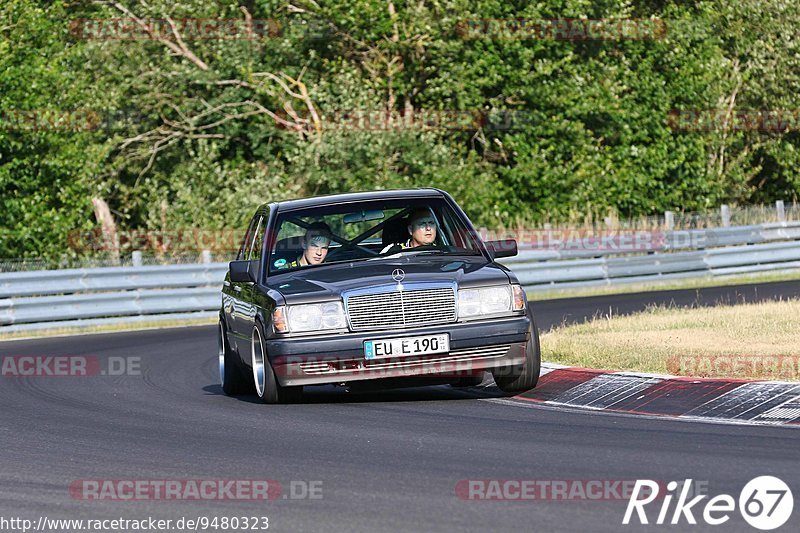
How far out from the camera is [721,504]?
252 inches

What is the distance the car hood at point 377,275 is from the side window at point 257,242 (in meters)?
0.93

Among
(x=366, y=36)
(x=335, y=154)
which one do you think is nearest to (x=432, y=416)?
(x=335, y=154)

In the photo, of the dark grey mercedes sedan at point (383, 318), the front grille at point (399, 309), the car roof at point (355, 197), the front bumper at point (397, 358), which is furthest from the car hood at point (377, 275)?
the car roof at point (355, 197)

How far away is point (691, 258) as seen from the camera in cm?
2856

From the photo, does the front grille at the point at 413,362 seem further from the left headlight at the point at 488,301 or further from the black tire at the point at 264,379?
the black tire at the point at 264,379

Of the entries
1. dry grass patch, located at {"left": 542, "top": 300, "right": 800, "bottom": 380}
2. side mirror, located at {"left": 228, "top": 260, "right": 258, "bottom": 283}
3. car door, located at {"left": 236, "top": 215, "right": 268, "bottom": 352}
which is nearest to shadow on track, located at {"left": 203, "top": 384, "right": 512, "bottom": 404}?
car door, located at {"left": 236, "top": 215, "right": 268, "bottom": 352}

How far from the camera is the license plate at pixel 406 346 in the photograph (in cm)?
1057

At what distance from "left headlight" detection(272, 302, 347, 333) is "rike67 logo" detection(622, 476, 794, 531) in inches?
164

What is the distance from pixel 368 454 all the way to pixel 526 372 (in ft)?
9.51

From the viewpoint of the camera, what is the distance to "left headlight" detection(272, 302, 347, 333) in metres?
10.7

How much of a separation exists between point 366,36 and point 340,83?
1.39 m

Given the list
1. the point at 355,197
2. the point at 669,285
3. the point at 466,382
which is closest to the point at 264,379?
the point at 466,382

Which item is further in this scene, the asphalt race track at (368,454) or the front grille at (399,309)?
the front grille at (399,309)

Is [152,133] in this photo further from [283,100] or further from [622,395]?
[622,395]
